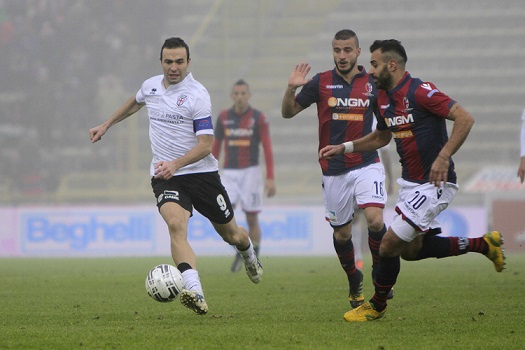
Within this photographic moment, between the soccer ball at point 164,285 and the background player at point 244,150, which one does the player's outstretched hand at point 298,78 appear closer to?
the soccer ball at point 164,285

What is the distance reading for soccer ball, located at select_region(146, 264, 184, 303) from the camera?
23.4 ft

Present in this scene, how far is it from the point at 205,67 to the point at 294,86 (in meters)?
22.0

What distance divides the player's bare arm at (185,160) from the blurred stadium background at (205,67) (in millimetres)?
16608

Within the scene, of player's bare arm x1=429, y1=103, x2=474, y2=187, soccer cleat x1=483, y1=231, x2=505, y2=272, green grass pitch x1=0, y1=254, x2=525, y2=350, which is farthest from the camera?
soccer cleat x1=483, y1=231, x2=505, y2=272

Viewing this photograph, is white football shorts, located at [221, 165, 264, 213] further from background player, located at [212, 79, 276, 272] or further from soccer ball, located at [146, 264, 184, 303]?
soccer ball, located at [146, 264, 184, 303]

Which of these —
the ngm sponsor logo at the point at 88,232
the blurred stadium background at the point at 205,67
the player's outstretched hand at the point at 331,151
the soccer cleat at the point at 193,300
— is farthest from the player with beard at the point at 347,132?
the blurred stadium background at the point at 205,67

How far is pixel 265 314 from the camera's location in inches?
297

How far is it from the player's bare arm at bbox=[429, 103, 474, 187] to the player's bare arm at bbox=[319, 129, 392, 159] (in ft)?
3.01

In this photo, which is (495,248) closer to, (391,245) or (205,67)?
(391,245)

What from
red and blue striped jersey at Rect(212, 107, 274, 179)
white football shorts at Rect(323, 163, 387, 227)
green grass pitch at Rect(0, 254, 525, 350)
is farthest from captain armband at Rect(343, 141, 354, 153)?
red and blue striped jersey at Rect(212, 107, 274, 179)

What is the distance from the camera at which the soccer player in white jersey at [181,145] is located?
7.70 metres

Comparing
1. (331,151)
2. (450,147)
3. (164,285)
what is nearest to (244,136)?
(331,151)

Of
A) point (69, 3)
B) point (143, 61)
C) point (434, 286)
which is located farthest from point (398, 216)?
point (69, 3)

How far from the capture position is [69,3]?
3016 cm
